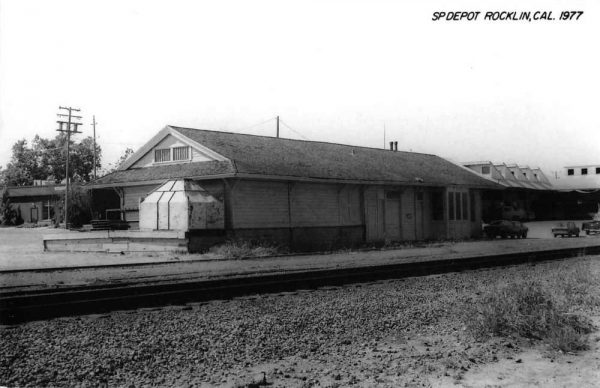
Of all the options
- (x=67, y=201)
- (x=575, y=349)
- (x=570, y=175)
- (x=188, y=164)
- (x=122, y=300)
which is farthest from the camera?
A: (x=570, y=175)

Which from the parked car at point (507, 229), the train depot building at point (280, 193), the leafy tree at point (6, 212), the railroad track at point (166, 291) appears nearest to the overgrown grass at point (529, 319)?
the railroad track at point (166, 291)

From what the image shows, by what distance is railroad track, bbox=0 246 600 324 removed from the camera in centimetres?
816

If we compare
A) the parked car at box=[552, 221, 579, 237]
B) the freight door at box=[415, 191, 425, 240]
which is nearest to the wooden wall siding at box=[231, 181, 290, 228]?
the freight door at box=[415, 191, 425, 240]

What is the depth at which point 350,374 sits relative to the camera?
561 cm

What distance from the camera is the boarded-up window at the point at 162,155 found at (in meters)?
25.4

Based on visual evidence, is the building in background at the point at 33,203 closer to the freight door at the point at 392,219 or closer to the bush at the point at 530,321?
the freight door at the point at 392,219

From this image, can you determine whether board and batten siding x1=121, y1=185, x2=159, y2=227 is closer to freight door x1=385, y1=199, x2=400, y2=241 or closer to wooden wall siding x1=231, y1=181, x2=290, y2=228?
wooden wall siding x1=231, y1=181, x2=290, y2=228

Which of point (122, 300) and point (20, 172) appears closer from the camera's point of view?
point (122, 300)

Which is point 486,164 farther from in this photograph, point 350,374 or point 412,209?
point 350,374

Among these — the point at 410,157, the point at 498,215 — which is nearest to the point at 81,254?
the point at 410,157

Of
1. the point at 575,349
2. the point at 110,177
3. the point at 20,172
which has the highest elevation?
the point at 20,172

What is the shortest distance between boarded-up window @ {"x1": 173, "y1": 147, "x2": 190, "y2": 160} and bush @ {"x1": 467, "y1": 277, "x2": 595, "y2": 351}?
720 inches

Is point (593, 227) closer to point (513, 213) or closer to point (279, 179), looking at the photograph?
point (513, 213)

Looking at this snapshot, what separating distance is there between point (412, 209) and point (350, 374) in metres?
24.9
